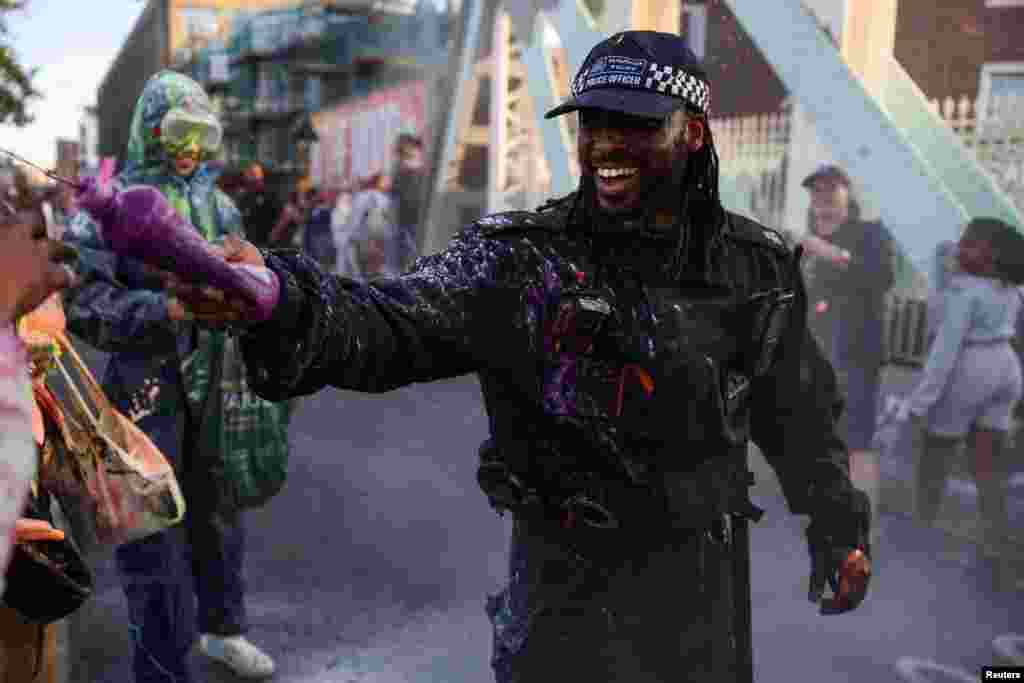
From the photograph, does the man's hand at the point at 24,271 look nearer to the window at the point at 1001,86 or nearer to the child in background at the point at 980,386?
the child in background at the point at 980,386

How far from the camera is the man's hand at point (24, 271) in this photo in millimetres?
1316

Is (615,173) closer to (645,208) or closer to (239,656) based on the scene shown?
(645,208)

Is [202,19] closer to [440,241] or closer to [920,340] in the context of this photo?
[440,241]

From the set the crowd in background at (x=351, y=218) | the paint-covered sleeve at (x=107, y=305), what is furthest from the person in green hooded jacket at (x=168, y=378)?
the crowd in background at (x=351, y=218)

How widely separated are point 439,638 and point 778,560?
1859 mm

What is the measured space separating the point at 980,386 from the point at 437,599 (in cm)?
304

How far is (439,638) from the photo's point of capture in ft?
14.4

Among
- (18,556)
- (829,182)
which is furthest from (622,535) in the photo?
(829,182)

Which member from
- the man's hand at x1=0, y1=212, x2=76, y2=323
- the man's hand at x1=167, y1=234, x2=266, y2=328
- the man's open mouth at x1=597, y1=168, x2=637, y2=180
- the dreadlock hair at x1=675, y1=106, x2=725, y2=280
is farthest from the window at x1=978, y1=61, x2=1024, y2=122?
the man's hand at x1=0, y1=212, x2=76, y2=323

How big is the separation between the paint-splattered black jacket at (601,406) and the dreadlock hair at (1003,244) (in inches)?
164

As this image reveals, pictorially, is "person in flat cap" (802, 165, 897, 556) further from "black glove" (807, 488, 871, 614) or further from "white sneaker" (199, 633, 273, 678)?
"black glove" (807, 488, 871, 614)

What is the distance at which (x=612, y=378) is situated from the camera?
2.10 m

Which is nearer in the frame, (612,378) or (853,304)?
(612,378)

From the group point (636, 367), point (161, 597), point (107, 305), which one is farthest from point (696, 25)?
point (636, 367)
